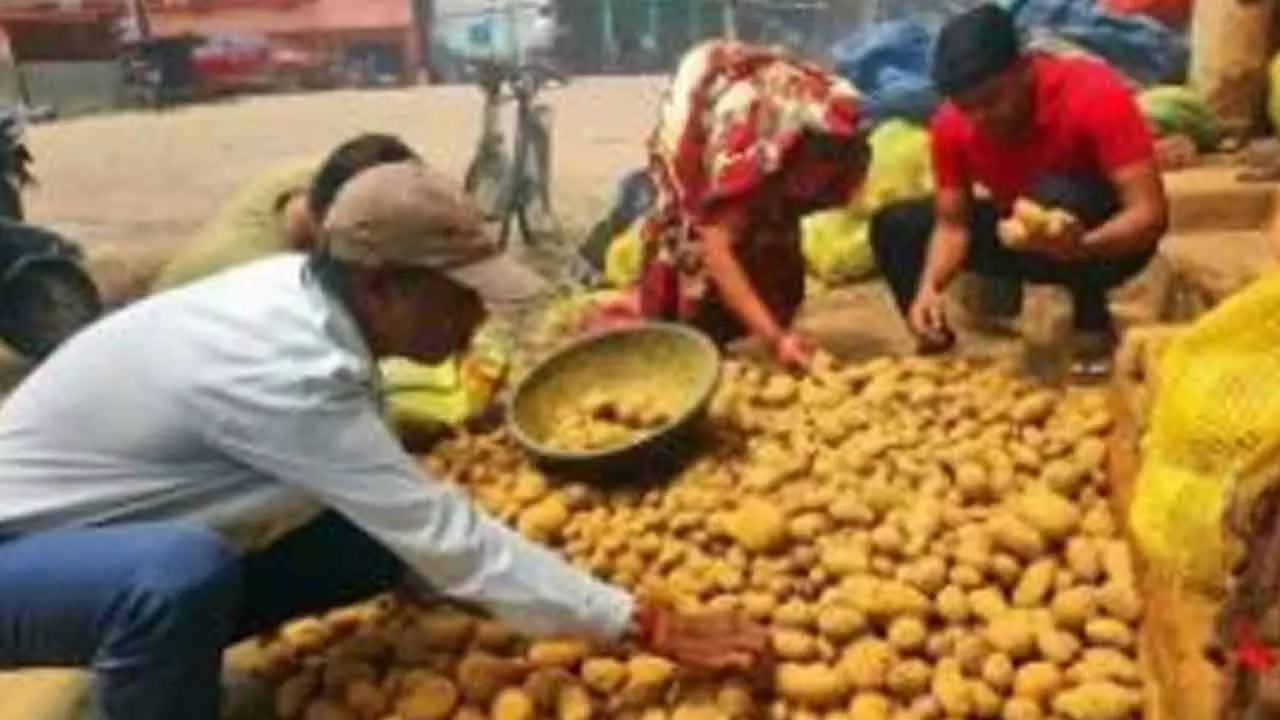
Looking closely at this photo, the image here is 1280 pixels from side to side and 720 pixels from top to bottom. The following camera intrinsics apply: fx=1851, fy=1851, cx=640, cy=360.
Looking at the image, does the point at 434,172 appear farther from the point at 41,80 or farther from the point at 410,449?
the point at 41,80

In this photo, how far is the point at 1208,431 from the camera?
2172 mm

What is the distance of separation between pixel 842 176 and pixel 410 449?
3.69 ft

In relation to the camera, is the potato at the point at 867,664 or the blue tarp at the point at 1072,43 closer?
the potato at the point at 867,664

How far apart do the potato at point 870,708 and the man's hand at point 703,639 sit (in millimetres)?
136

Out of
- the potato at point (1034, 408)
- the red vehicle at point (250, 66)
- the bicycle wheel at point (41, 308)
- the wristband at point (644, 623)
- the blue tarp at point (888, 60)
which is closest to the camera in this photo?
the wristband at point (644, 623)

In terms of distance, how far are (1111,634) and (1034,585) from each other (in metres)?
0.16

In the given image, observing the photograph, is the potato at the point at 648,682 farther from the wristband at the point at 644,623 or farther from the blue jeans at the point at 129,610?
the blue jeans at the point at 129,610

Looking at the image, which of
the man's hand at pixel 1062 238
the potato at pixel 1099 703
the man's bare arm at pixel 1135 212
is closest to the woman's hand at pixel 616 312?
the man's hand at pixel 1062 238

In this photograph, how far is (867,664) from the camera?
256 cm

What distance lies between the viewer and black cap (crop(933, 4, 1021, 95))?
345 centimetres

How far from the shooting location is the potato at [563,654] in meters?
2.62

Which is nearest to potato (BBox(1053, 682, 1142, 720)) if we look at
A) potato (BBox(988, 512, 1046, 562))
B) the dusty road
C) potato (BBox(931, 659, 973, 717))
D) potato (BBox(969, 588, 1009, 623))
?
potato (BBox(931, 659, 973, 717))

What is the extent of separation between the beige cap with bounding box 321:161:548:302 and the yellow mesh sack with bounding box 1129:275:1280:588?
0.80 m

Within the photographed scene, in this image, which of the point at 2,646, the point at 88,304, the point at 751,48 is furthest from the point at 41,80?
the point at 2,646
